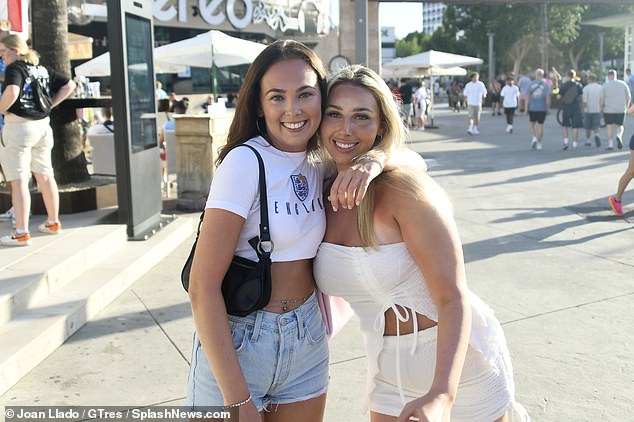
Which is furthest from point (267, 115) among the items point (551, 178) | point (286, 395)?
point (551, 178)

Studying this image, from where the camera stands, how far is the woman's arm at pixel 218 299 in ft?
6.28

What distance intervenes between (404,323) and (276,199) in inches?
23.6

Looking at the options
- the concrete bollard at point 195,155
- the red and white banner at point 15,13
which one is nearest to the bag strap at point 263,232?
the concrete bollard at point 195,155

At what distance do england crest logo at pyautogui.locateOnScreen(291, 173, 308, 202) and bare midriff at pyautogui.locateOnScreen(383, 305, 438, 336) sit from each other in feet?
1.57

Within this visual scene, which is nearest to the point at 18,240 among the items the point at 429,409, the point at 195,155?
the point at 195,155

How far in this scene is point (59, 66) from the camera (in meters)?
7.91

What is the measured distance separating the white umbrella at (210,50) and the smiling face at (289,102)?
12.0 m

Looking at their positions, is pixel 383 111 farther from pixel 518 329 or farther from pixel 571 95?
pixel 571 95

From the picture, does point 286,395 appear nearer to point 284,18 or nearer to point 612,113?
point 612,113

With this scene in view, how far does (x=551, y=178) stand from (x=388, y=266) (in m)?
10.1

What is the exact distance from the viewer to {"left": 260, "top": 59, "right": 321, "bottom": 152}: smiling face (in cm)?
212

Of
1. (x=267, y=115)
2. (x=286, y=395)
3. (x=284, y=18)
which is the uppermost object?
(x=284, y=18)

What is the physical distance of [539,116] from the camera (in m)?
15.7

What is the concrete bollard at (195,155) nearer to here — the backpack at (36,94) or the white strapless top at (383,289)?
the backpack at (36,94)
